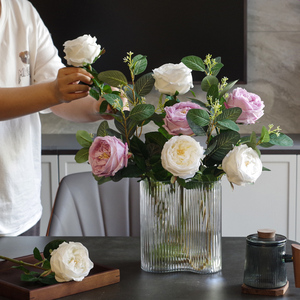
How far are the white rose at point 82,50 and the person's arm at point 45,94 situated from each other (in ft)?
0.16

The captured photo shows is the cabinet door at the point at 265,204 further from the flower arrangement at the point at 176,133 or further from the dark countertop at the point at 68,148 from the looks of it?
the flower arrangement at the point at 176,133

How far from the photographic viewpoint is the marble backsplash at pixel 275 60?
3.10 metres

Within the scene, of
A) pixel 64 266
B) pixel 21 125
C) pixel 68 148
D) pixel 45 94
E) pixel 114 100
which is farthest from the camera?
pixel 68 148

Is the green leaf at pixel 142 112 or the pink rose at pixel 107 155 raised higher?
the green leaf at pixel 142 112

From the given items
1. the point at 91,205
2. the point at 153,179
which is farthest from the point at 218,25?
the point at 153,179

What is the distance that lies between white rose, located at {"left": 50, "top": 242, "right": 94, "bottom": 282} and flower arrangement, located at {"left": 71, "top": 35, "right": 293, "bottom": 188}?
0.14 meters

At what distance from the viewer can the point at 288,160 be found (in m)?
2.62

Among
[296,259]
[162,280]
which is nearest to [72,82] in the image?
[162,280]

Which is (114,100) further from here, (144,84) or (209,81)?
(209,81)

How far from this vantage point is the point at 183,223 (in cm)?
109

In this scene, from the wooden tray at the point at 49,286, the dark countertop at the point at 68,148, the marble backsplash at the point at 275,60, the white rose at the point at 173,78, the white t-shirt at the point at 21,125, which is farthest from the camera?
the marble backsplash at the point at 275,60

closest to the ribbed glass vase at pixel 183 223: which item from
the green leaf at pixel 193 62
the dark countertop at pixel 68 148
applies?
the green leaf at pixel 193 62

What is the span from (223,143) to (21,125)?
2.32ft

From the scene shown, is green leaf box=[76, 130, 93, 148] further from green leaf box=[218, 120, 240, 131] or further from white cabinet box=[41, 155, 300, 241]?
white cabinet box=[41, 155, 300, 241]
